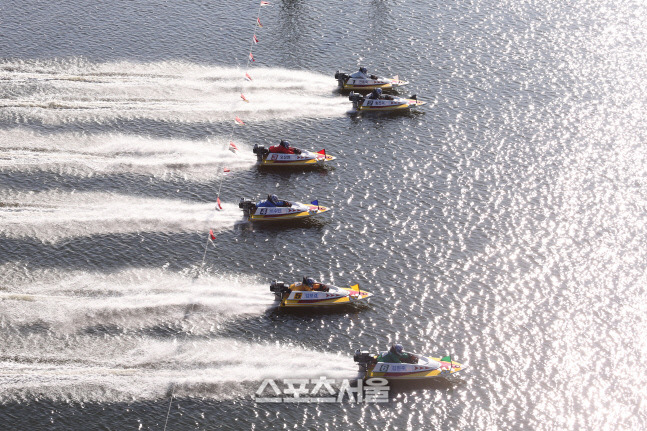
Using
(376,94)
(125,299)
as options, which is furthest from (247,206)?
(376,94)

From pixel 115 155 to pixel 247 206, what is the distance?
20760mm

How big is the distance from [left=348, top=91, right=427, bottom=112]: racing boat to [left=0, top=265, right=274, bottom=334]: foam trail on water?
43.1m

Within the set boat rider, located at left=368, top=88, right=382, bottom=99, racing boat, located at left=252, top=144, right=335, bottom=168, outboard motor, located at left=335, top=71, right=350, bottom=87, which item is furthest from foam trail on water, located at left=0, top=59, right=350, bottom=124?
racing boat, located at left=252, top=144, right=335, bottom=168

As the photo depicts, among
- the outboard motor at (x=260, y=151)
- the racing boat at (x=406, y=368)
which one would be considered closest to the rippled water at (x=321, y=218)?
the racing boat at (x=406, y=368)

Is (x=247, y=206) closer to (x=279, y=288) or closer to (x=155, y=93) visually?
(x=279, y=288)

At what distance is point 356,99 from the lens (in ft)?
375

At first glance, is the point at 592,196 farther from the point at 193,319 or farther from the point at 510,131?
the point at 193,319

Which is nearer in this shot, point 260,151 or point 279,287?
point 279,287

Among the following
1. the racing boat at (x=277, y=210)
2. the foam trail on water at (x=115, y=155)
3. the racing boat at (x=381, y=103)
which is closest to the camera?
the racing boat at (x=277, y=210)

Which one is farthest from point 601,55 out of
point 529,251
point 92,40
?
point 92,40

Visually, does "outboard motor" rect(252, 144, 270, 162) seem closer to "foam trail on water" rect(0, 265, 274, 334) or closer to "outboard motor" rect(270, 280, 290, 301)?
"foam trail on water" rect(0, 265, 274, 334)

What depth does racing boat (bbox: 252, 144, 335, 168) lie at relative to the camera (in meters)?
99.7

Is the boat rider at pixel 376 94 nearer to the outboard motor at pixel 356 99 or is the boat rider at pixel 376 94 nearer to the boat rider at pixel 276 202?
the outboard motor at pixel 356 99

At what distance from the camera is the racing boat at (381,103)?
374ft
